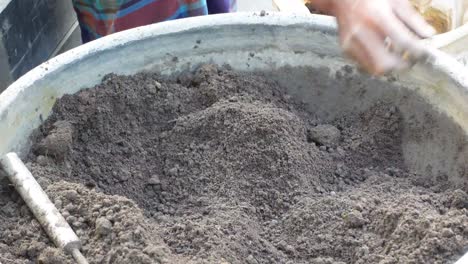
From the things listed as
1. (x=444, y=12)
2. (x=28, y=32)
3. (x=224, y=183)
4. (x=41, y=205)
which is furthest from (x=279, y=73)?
(x=444, y=12)

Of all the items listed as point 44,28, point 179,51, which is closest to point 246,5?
point 44,28

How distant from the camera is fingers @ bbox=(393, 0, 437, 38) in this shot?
83cm

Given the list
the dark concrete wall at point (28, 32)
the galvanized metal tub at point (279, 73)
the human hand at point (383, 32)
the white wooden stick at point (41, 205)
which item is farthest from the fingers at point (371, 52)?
the dark concrete wall at point (28, 32)

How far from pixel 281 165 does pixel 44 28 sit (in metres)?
0.70

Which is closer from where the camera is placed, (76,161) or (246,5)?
(76,161)

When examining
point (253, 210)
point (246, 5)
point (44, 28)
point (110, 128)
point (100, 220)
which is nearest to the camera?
A: point (100, 220)

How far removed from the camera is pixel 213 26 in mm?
1025

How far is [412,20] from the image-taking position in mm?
844

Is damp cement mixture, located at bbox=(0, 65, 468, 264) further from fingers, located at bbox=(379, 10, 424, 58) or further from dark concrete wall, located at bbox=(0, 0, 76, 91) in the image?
dark concrete wall, located at bbox=(0, 0, 76, 91)

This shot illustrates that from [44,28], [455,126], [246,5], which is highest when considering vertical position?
[455,126]

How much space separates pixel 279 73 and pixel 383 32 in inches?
11.0

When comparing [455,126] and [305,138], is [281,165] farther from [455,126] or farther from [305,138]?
[455,126]

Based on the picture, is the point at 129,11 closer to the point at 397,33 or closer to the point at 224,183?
the point at 224,183

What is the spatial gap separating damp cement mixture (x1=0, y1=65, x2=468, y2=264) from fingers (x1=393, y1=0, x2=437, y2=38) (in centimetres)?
21
